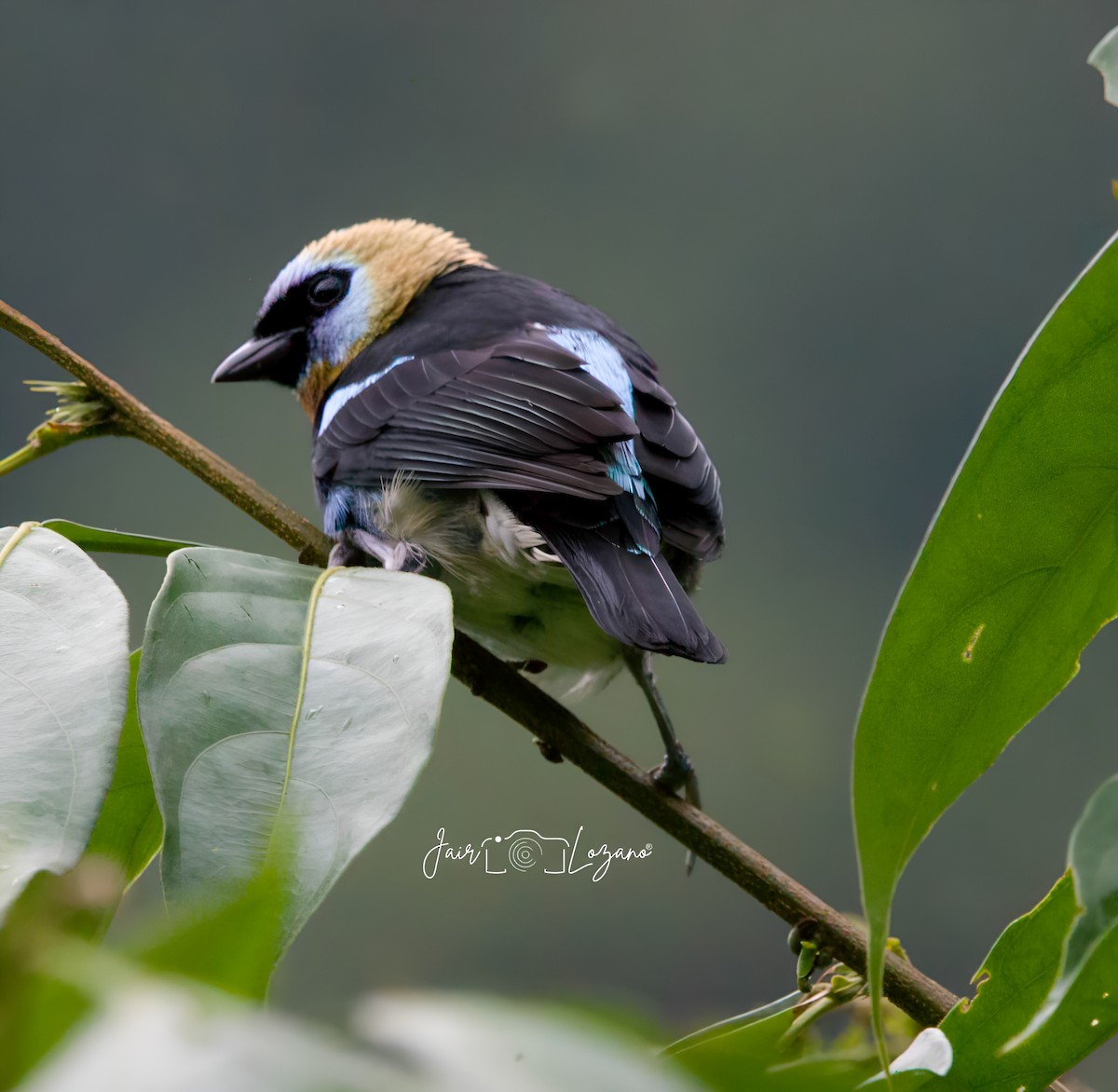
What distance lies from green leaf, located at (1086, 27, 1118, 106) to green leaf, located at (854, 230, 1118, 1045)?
0.36 ft

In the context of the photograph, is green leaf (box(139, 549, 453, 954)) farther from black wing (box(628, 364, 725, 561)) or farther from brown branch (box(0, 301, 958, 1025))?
black wing (box(628, 364, 725, 561))

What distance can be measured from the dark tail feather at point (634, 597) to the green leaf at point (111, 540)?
466 mm

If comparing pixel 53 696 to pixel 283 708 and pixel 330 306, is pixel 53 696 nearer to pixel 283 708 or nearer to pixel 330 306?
pixel 283 708

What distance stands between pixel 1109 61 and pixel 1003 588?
31cm

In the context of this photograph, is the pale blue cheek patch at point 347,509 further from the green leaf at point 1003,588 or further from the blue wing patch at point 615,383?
the green leaf at point 1003,588

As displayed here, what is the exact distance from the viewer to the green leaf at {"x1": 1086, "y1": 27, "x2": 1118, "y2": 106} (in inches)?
29.0

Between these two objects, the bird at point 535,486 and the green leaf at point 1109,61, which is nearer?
the green leaf at point 1109,61

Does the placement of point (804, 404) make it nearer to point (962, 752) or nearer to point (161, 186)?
point (161, 186)

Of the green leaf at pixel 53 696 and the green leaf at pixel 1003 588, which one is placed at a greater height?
the green leaf at pixel 1003 588

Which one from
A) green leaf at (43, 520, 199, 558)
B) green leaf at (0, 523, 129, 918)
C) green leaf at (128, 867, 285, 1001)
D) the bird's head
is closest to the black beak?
the bird's head

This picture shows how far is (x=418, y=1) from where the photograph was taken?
12.5 metres

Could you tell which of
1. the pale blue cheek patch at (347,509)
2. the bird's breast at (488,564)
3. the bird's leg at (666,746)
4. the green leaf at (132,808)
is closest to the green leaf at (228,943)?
the green leaf at (132,808)

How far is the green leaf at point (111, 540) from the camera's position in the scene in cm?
107

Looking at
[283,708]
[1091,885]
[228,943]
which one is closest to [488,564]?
[283,708]
